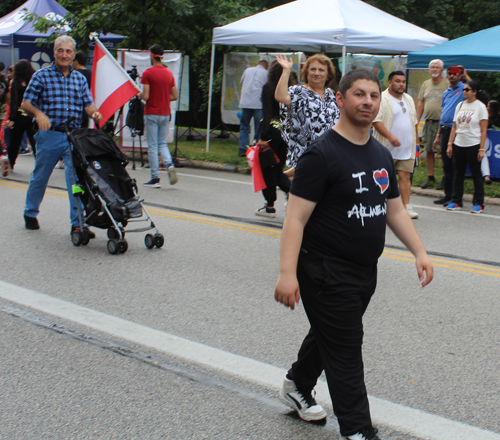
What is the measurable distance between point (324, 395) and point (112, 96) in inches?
197

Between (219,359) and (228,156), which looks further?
(228,156)

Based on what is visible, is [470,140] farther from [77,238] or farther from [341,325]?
[341,325]

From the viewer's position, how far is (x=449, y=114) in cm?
1027

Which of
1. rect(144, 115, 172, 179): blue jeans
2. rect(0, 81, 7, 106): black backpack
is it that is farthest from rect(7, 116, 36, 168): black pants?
rect(144, 115, 172, 179): blue jeans

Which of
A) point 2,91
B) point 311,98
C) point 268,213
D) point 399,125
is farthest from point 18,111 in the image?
point 311,98

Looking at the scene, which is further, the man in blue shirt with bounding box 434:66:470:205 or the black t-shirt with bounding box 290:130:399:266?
the man in blue shirt with bounding box 434:66:470:205

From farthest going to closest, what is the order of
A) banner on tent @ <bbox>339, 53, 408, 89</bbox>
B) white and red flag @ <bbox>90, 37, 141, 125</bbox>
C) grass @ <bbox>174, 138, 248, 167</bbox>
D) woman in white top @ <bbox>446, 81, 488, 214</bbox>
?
banner on tent @ <bbox>339, 53, 408, 89</bbox> < grass @ <bbox>174, 138, 248, 167</bbox> < woman in white top @ <bbox>446, 81, 488, 214</bbox> < white and red flag @ <bbox>90, 37, 141, 125</bbox>

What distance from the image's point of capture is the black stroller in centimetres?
653

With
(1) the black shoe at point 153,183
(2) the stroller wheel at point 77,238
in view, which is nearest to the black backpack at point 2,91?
(1) the black shoe at point 153,183

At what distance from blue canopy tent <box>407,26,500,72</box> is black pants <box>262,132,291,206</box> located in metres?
4.88

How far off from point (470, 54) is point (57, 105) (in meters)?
7.37

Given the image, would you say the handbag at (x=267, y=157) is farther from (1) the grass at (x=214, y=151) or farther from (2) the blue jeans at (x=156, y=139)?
(1) the grass at (x=214, y=151)

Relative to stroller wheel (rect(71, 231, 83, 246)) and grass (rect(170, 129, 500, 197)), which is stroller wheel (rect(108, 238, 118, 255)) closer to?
stroller wheel (rect(71, 231, 83, 246))

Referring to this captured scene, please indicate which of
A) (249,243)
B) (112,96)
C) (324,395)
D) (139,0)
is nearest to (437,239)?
(249,243)
